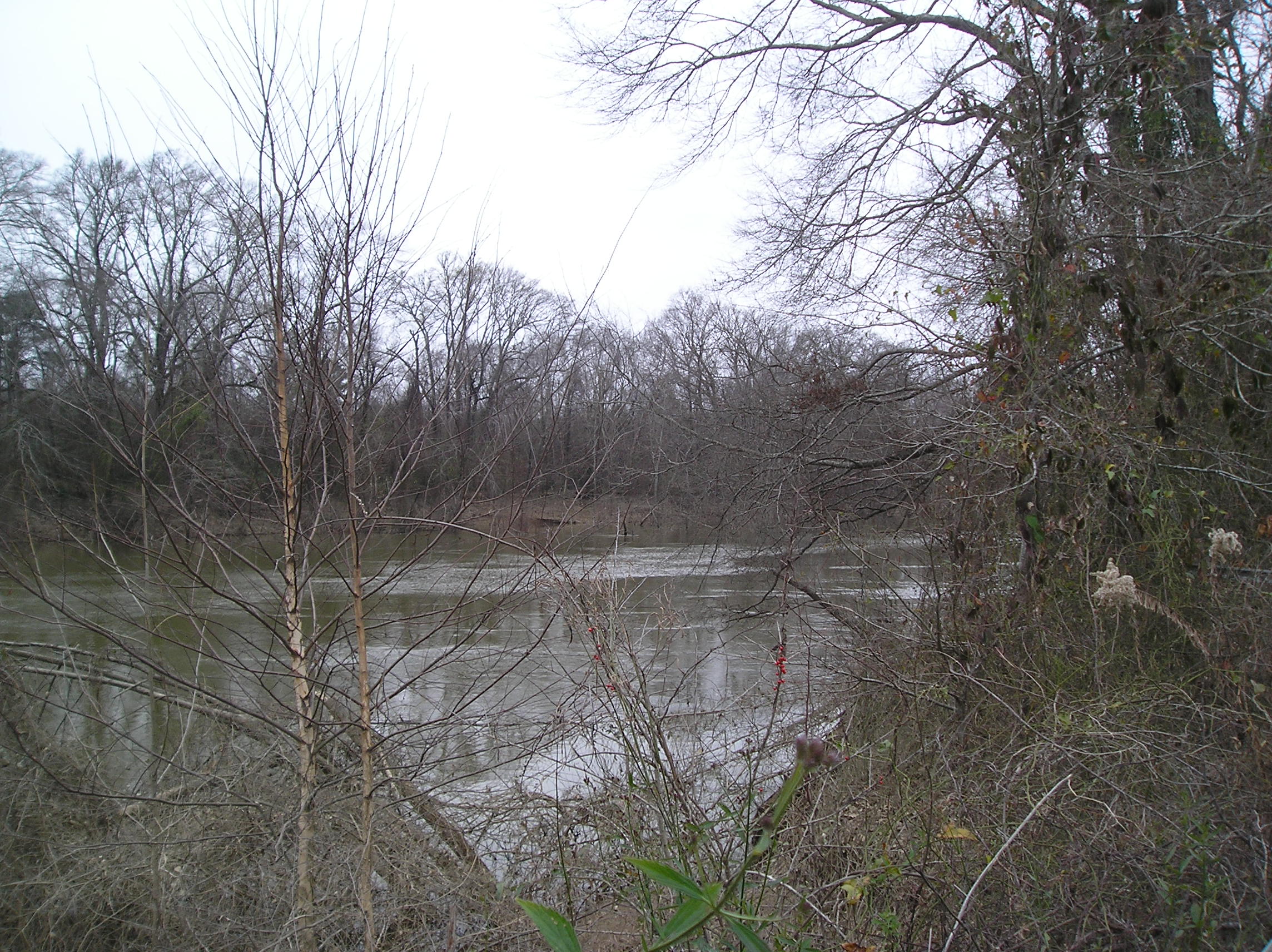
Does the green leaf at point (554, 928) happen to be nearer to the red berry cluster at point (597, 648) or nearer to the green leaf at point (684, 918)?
the green leaf at point (684, 918)

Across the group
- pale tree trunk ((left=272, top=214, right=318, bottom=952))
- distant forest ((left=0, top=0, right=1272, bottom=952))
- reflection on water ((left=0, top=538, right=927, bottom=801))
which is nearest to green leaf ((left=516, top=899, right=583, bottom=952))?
distant forest ((left=0, top=0, right=1272, bottom=952))

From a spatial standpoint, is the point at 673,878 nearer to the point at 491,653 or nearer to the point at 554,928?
the point at 554,928

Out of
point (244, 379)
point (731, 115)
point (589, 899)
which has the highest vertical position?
point (731, 115)

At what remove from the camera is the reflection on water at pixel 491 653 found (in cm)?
325

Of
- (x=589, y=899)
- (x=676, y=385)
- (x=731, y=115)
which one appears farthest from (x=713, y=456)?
(x=589, y=899)

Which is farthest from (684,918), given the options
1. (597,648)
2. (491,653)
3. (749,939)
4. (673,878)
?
(491,653)

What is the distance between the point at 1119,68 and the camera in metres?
6.00

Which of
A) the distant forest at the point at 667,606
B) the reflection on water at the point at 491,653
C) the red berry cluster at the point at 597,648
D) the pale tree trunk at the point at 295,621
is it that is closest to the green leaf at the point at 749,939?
the distant forest at the point at 667,606

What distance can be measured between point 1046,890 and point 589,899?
2.08m

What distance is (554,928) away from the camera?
801mm

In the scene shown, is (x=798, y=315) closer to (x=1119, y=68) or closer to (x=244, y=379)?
(x=1119, y=68)

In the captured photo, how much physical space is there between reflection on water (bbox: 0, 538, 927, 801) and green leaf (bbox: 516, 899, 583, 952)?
6.44 ft

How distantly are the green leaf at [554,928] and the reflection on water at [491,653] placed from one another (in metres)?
1.96

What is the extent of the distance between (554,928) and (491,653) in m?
3.15
